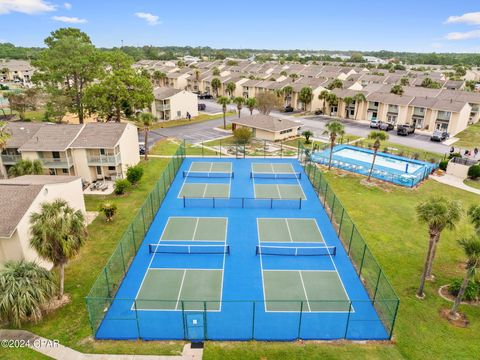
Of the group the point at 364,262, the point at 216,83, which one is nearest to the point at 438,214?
the point at 364,262

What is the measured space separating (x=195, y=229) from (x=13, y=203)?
12214 mm

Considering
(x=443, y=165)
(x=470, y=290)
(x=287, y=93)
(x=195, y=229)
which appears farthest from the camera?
(x=287, y=93)

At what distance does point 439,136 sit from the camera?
5319 centimetres

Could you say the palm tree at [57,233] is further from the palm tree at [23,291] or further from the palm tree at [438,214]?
the palm tree at [438,214]

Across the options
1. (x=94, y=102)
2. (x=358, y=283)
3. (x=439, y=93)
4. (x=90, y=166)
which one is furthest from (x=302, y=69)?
(x=358, y=283)

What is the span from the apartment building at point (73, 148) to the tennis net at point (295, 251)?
19.3 meters

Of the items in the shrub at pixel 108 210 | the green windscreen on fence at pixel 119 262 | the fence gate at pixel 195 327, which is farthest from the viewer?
the shrub at pixel 108 210

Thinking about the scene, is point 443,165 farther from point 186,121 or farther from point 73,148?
point 186,121

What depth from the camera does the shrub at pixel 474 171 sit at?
37.6 meters

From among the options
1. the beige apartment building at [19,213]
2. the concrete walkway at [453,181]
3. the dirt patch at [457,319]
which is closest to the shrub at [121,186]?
the beige apartment building at [19,213]

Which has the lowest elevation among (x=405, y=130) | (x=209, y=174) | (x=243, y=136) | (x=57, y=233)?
(x=209, y=174)

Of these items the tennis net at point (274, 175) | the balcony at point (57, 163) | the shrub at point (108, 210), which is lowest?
the tennis net at point (274, 175)

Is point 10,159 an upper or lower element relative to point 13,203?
lower

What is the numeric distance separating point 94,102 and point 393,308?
43863mm
